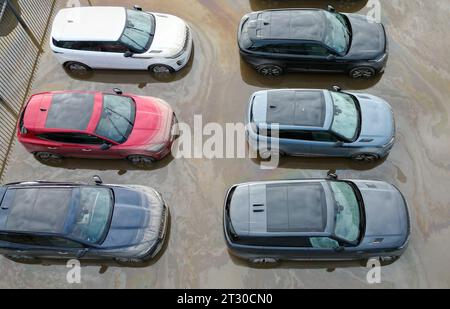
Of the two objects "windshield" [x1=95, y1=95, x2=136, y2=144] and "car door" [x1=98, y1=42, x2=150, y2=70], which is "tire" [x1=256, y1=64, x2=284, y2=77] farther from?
"windshield" [x1=95, y1=95, x2=136, y2=144]

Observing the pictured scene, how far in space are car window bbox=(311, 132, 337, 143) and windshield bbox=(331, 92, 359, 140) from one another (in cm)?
18

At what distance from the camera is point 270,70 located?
11.9 metres

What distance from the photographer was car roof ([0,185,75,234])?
8734 mm

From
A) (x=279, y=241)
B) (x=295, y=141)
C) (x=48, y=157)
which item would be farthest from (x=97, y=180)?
(x=295, y=141)

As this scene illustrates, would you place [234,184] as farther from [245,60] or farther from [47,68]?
[47,68]

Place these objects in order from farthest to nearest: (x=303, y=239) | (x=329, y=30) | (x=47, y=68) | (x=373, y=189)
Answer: (x=47, y=68) < (x=329, y=30) < (x=373, y=189) < (x=303, y=239)

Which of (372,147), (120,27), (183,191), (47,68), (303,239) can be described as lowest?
(303,239)

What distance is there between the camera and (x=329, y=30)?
36.6 feet

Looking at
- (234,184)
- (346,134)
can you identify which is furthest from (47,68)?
(346,134)

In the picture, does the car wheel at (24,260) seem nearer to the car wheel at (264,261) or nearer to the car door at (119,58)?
the car wheel at (264,261)

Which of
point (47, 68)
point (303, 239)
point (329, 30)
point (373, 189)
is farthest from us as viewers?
point (47, 68)

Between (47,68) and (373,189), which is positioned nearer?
(373,189)

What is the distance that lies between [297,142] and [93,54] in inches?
248

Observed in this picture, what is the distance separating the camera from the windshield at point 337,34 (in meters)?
11.1
